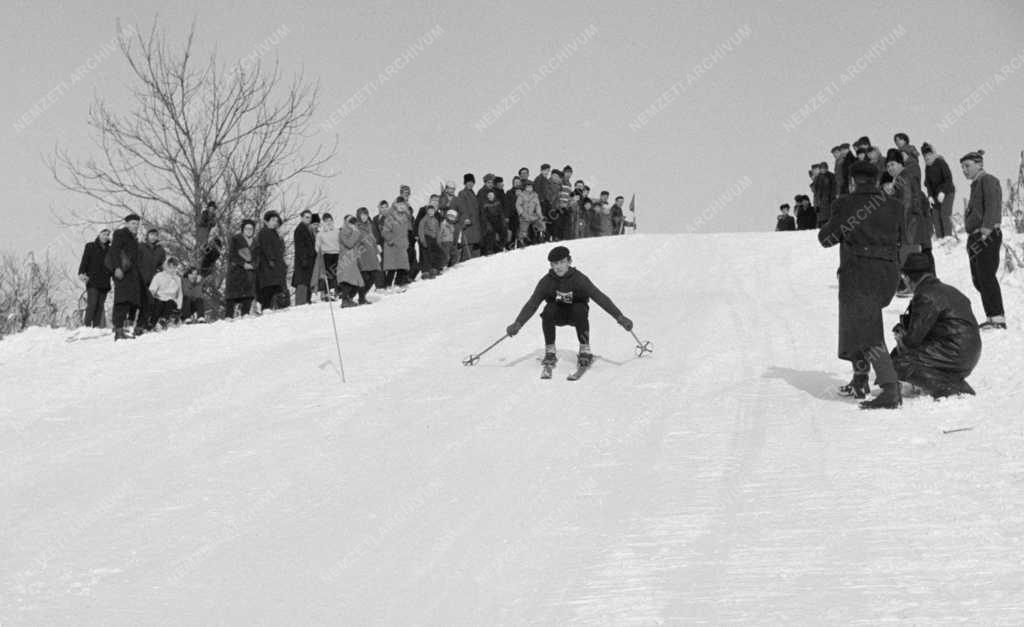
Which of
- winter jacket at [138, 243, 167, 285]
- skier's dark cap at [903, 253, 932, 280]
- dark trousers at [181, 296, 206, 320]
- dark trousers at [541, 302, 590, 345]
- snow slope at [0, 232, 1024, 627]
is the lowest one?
snow slope at [0, 232, 1024, 627]

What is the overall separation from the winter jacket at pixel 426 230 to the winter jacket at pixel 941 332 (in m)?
13.3

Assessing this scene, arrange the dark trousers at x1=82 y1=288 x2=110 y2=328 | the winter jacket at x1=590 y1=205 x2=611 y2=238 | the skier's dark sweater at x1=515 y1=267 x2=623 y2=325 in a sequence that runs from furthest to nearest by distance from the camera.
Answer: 1. the winter jacket at x1=590 y1=205 x2=611 y2=238
2. the dark trousers at x1=82 y1=288 x2=110 y2=328
3. the skier's dark sweater at x1=515 y1=267 x2=623 y2=325

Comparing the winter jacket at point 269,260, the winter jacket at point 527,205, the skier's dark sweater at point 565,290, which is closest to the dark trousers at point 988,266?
the skier's dark sweater at point 565,290

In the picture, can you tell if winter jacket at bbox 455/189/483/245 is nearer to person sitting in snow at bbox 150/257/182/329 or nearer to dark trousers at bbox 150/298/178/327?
person sitting in snow at bbox 150/257/182/329

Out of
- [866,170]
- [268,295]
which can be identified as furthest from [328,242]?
[866,170]

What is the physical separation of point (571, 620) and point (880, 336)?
4.47 meters

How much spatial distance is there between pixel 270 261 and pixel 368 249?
191cm

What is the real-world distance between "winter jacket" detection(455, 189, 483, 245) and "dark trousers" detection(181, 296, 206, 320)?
6.29 meters

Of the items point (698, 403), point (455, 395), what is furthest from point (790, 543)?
point (455, 395)

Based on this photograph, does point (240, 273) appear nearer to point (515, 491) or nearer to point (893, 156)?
point (893, 156)

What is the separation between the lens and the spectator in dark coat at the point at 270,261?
16672 mm

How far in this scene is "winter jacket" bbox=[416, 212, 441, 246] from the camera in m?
20.1

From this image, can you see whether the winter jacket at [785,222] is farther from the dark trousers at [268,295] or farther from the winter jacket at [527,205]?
the dark trousers at [268,295]

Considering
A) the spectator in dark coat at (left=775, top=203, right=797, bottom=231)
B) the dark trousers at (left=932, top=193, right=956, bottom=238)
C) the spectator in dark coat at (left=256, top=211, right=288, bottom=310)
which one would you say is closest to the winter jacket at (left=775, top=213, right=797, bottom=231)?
the spectator in dark coat at (left=775, top=203, right=797, bottom=231)
